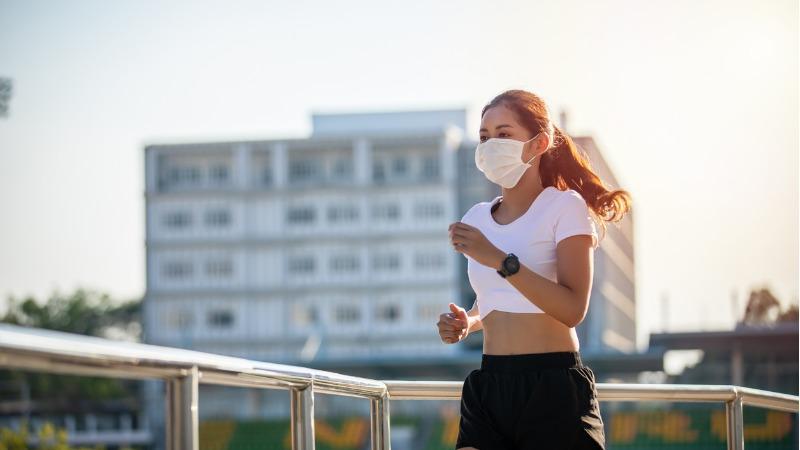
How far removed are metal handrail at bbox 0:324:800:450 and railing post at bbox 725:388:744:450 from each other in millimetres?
96

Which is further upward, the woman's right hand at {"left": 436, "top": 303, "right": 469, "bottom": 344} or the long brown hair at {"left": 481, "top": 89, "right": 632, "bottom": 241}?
the long brown hair at {"left": 481, "top": 89, "right": 632, "bottom": 241}

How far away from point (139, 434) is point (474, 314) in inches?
3274

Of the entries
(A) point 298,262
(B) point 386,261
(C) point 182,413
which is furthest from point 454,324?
(A) point 298,262

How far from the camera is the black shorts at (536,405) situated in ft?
10.5

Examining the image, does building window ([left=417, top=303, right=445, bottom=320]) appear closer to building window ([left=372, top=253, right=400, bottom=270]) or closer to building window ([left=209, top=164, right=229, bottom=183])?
building window ([left=372, top=253, right=400, bottom=270])

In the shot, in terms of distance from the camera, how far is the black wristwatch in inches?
122

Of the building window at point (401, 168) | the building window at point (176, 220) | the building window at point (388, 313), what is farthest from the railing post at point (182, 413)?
the building window at point (176, 220)

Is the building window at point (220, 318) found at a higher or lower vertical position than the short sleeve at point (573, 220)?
lower

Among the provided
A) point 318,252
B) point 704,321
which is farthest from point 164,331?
point 704,321

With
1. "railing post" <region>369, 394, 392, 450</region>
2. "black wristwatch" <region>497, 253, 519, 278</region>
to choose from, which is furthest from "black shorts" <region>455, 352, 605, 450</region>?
"railing post" <region>369, 394, 392, 450</region>

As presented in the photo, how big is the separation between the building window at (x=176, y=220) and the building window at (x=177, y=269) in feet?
7.48

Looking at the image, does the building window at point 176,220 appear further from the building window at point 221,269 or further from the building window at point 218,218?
the building window at point 221,269

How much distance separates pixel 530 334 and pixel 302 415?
23.9 inches

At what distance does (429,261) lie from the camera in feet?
305
